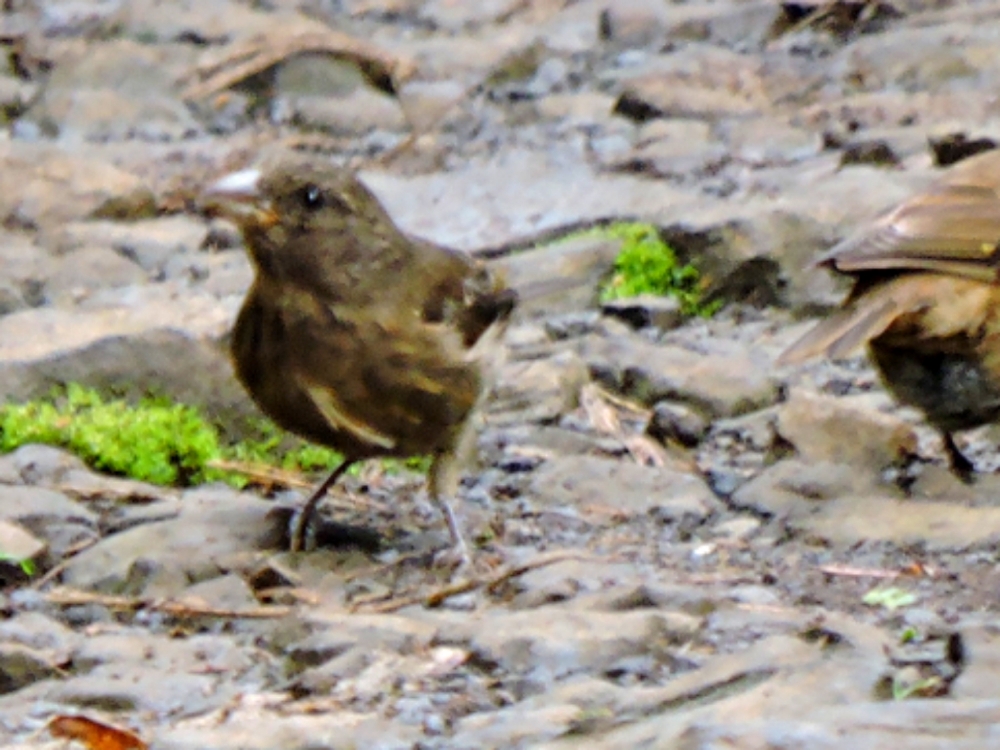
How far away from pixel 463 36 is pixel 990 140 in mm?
3399

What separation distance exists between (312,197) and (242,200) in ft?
0.70

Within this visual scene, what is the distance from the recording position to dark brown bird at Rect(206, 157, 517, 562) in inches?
187

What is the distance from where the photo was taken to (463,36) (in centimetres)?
980

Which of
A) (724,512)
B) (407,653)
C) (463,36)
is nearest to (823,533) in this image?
(724,512)

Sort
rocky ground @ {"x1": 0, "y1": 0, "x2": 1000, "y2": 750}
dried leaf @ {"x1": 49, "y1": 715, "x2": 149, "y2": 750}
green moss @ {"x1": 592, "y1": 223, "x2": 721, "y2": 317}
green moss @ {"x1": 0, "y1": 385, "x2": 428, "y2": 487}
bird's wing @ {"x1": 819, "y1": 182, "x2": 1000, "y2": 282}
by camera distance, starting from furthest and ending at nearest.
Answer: green moss @ {"x1": 592, "y1": 223, "x2": 721, "y2": 317} < green moss @ {"x1": 0, "y1": 385, "x2": 428, "y2": 487} < bird's wing @ {"x1": 819, "y1": 182, "x2": 1000, "y2": 282} < rocky ground @ {"x1": 0, "y1": 0, "x2": 1000, "y2": 750} < dried leaf @ {"x1": 49, "y1": 715, "x2": 149, "y2": 750}

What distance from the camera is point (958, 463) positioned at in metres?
5.43

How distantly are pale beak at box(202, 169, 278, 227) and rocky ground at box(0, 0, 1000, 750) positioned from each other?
0.79 metres

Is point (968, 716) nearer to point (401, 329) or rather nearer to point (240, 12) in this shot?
point (401, 329)

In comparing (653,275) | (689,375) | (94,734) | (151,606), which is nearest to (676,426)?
(689,375)

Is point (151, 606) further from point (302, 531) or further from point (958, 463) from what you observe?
point (958, 463)

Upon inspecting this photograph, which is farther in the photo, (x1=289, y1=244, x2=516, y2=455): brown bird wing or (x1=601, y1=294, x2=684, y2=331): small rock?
(x1=601, y1=294, x2=684, y2=331): small rock

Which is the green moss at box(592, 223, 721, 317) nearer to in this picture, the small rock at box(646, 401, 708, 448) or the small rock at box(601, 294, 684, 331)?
the small rock at box(601, 294, 684, 331)

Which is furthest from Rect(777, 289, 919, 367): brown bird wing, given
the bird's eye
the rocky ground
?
the bird's eye

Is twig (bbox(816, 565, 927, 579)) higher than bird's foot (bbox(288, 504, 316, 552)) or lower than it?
lower
